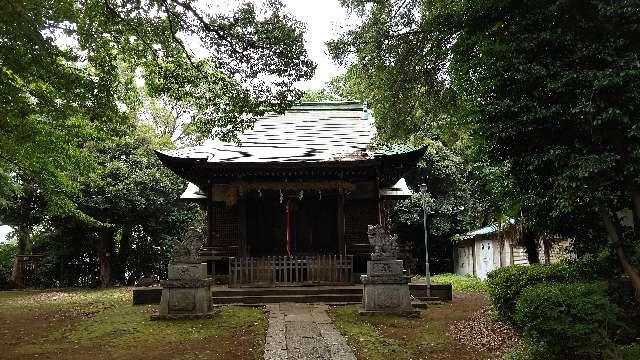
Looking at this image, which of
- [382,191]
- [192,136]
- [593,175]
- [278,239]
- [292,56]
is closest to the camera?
[593,175]

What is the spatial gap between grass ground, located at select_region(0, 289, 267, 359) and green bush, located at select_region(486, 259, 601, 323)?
4664 millimetres

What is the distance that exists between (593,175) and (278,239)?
1167 cm

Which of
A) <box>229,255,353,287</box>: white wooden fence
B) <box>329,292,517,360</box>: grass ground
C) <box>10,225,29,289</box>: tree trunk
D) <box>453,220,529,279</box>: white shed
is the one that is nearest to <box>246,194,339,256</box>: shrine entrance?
<box>229,255,353,287</box>: white wooden fence

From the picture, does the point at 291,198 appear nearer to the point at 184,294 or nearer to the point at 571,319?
the point at 184,294

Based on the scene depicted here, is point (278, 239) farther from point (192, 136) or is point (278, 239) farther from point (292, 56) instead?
point (192, 136)

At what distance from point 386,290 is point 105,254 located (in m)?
15.9

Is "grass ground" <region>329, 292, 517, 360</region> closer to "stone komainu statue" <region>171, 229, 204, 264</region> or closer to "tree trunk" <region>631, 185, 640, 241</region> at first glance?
"tree trunk" <region>631, 185, 640, 241</region>

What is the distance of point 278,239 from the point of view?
52.4 feet

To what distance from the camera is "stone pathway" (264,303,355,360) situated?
6.57 metres

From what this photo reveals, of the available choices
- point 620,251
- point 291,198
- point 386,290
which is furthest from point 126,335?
point 620,251

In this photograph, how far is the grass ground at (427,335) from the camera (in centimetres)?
704

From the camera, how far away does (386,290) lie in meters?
10.1

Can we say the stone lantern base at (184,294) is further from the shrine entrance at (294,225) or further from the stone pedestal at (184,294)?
the shrine entrance at (294,225)

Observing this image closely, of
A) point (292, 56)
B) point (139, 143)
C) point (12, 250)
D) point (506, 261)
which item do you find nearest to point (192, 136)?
point (139, 143)
